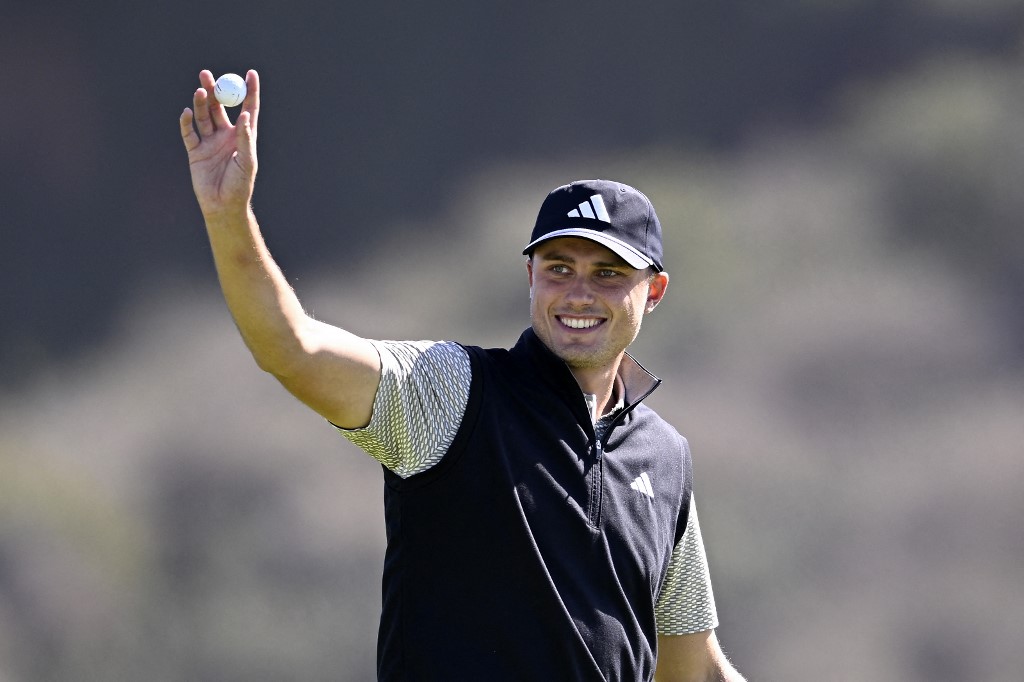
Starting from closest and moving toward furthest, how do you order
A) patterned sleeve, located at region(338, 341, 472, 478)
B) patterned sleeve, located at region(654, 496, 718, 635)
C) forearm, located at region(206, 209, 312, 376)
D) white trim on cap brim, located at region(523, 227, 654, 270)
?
1. forearm, located at region(206, 209, 312, 376)
2. patterned sleeve, located at region(338, 341, 472, 478)
3. white trim on cap brim, located at region(523, 227, 654, 270)
4. patterned sleeve, located at region(654, 496, 718, 635)

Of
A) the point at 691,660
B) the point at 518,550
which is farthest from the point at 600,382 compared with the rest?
the point at 691,660

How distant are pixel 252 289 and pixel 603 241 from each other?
643 mm

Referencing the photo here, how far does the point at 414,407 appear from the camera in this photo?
1.63 meters

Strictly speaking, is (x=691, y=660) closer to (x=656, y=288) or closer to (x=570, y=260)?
(x=656, y=288)

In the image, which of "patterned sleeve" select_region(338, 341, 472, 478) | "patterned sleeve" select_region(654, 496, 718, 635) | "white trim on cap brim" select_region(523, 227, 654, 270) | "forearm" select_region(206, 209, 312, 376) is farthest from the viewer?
"patterned sleeve" select_region(654, 496, 718, 635)

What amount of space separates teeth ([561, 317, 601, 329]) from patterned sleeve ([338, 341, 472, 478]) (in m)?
0.24

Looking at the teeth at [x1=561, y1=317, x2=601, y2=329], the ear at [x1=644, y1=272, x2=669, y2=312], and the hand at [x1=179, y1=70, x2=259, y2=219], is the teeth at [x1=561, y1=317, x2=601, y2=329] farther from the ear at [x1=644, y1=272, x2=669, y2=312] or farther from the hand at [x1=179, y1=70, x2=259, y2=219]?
the hand at [x1=179, y1=70, x2=259, y2=219]

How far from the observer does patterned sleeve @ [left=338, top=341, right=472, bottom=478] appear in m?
1.60

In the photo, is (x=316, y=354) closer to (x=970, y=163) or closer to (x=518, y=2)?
(x=518, y=2)

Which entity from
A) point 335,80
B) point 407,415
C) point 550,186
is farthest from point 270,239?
point 407,415

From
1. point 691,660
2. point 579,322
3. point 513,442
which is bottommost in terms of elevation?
point 691,660

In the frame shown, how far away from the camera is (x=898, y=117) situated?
4.12 m

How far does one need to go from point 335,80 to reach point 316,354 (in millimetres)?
2454

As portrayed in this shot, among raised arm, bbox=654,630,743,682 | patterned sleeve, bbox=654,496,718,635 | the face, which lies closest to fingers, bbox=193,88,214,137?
the face
